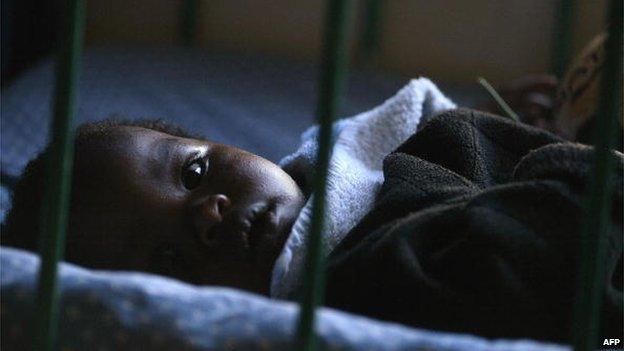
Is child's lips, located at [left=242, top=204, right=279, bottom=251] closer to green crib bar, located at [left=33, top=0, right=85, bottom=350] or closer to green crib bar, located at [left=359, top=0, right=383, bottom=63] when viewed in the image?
green crib bar, located at [left=33, top=0, right=85, bottom=350]

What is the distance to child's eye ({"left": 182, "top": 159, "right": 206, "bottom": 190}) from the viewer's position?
117 cm

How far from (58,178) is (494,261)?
1.23 ft

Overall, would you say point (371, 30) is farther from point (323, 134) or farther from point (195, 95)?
point (323, 134)

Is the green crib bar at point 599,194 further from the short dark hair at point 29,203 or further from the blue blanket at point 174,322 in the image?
the short dark hair at point 29,203

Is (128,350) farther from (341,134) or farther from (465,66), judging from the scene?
(465,66)

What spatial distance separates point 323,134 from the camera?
2.35 ft

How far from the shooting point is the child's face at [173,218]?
1098 mm

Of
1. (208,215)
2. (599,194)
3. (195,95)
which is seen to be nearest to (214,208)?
(208,215)

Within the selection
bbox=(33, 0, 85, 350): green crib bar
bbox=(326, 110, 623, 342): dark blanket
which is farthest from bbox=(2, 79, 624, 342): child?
bbox=(33, 0, 85, 350): green crib bar

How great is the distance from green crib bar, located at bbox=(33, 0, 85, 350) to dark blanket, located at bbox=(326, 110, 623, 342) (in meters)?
0.30

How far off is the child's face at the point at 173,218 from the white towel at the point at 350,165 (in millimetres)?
40

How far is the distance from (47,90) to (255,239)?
3.20 feet

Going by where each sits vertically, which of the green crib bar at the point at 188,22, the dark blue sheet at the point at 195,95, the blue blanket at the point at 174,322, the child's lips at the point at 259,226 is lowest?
the blue blanket at the point at 174,322

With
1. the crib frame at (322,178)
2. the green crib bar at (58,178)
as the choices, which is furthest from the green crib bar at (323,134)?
the green crib bar at (58,178)
